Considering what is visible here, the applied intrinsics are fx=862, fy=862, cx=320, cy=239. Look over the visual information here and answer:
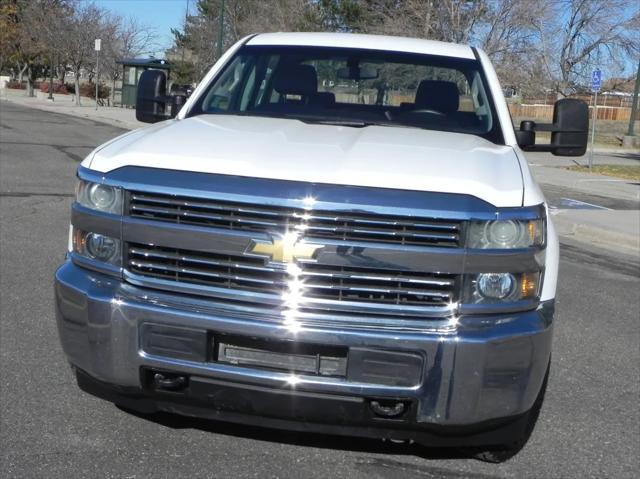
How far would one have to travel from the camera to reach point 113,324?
3266 mm

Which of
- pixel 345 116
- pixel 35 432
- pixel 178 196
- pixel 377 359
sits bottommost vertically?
pixel 35 432

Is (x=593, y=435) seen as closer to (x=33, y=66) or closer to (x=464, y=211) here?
(x=464, y=211)

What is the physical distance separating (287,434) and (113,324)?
45.9 inches

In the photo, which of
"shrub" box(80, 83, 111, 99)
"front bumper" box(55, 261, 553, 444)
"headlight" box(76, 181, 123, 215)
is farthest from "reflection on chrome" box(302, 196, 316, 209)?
"shrub" box(80, 83, 111, 99)

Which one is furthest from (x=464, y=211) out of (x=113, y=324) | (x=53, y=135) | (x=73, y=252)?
(x=53, y=135)

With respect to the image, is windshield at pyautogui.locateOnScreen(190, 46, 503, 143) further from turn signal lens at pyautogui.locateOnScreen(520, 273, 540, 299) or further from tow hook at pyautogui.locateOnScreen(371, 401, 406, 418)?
tow hook at pyautogui.locateOnScreen(371, 401, 406, 418)

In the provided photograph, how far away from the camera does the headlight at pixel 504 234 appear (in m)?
3.17

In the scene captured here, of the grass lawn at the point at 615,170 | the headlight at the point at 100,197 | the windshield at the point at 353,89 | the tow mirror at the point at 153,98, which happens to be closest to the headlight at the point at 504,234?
the headlight at the point at 100,197

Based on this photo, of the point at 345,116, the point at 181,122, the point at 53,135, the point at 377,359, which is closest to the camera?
the point at 377,359

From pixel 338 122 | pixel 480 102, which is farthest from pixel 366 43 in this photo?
pixel 338 122

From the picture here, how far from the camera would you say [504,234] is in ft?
10.6

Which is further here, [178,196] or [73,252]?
[73,252]

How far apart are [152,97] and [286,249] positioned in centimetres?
250

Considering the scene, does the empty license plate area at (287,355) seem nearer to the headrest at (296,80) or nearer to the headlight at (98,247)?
the headlight at (98,247)
